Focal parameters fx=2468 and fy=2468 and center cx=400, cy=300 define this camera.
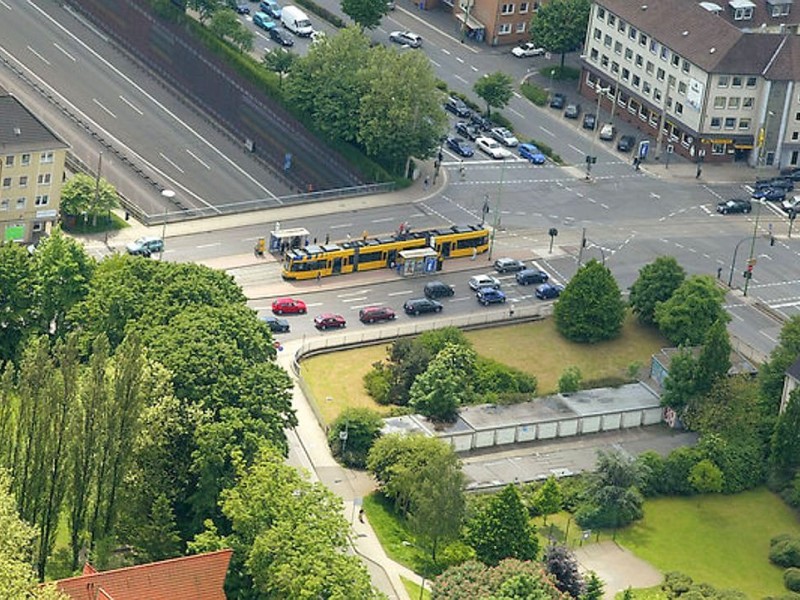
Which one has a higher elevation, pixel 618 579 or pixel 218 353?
pixel 218 353

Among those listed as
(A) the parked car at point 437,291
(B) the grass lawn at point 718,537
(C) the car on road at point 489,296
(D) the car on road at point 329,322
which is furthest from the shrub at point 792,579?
(A) the parked car at point 437,291

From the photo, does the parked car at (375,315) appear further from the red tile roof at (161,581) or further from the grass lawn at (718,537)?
the red tile roof at (161,581)

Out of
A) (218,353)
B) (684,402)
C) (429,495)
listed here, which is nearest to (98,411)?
(218,353)

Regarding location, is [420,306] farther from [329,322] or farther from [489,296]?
[329,322]

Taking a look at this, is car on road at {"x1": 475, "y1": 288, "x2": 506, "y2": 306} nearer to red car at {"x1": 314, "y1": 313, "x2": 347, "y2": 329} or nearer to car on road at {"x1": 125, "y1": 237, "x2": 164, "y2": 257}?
red car at {"x1": 314, "y1": 313, "x2": 347, "y2": 329}

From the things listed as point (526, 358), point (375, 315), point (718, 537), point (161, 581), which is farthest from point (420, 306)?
point (161, 581)

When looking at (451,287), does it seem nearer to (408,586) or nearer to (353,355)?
(353,355)

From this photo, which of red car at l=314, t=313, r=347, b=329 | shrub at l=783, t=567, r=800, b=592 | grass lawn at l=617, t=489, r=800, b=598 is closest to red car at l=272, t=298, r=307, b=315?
red car at l=314, t=313, r=347, b=329
